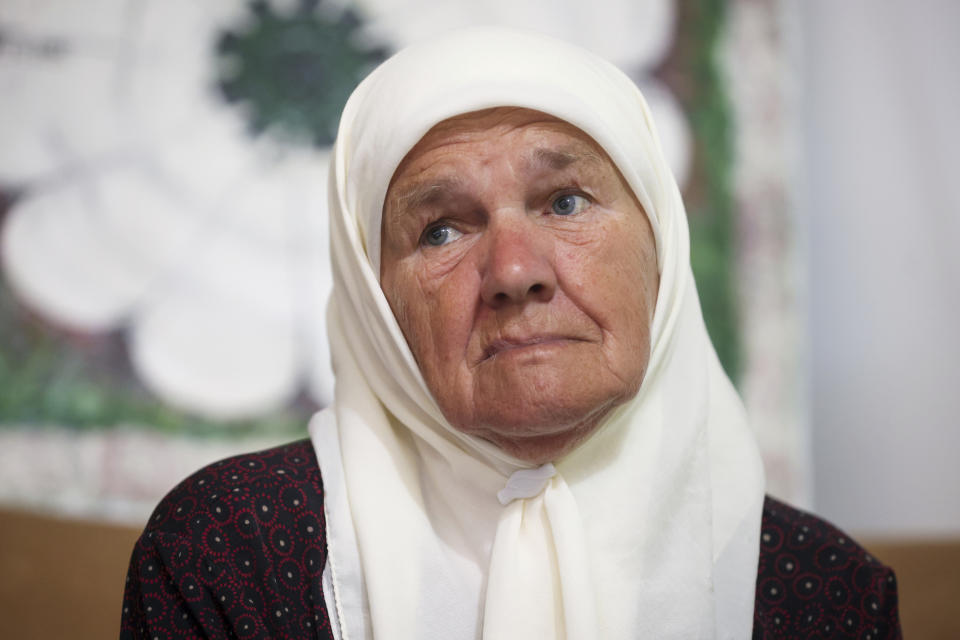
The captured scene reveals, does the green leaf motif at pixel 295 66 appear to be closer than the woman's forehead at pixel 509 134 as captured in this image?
No

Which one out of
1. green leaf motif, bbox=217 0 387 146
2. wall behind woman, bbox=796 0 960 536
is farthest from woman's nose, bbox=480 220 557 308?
wall behind woman, bbox=796 0 960 536

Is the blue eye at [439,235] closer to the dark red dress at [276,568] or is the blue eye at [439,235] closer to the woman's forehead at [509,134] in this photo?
the woman's forehead at [509,134]

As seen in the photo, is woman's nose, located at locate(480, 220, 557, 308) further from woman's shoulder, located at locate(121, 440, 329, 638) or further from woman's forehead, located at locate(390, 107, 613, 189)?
woman's shoulder, located at locate(121, 440, 329, 638)

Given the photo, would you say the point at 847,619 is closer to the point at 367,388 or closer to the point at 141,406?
the point at 367,388

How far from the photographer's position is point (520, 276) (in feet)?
4.23

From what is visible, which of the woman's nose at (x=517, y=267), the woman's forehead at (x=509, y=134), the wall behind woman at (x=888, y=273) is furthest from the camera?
the wall behind woman at (x=888, y=273)

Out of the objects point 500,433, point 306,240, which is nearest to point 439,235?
point 500,433

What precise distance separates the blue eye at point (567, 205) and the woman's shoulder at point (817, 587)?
611 millimetres

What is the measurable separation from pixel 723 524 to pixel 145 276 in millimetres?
1902

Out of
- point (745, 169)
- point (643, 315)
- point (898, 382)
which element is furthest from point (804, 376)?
point (643, 315)

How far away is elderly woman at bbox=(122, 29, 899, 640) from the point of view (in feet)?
4.40

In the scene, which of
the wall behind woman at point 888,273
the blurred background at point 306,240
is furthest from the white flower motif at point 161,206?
the wall behind woman at point 888,273

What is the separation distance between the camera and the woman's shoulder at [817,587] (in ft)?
5.06

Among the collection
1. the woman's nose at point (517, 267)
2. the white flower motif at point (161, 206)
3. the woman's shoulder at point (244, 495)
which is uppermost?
the white flower motif at point (161, 206)
